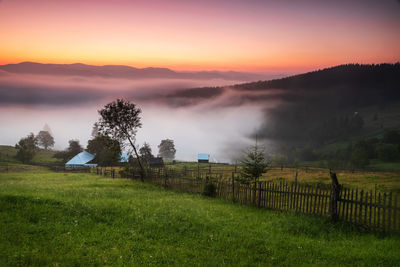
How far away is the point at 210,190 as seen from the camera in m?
23.5

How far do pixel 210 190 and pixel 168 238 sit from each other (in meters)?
12.0

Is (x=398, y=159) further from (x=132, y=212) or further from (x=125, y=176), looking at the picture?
(x=132, y=212)

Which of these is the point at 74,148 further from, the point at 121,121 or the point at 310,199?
the point at 310,199

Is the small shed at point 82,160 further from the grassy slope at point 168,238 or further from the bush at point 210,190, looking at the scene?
the grassy slope at point 168,238

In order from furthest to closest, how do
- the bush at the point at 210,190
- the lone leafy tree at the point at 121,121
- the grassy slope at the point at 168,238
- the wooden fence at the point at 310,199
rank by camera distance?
the lone leafy tree at the point at 121,121 → the bush at the point at 210,190 → the wooden fence at the point at 310,199 → the grassy slope at the point at 168,238

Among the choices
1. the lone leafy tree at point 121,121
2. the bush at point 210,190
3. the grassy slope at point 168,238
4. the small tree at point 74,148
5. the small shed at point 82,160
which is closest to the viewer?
the grassy slope at point 168,238

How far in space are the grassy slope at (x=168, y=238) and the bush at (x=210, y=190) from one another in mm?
6706

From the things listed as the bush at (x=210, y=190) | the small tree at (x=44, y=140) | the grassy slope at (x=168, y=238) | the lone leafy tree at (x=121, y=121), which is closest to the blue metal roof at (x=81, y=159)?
the lone leafy tree at (x=121, y=121)

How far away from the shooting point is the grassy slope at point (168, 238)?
963cm

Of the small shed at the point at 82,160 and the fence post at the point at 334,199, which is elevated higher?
the fence post at the point at 334,199

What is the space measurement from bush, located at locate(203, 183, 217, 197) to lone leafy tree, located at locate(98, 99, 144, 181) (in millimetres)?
15349

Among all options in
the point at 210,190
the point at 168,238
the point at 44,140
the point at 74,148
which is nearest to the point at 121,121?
the point at 210,190

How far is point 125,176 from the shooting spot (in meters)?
42.4

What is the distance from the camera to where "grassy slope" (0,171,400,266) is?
963 centimetres
